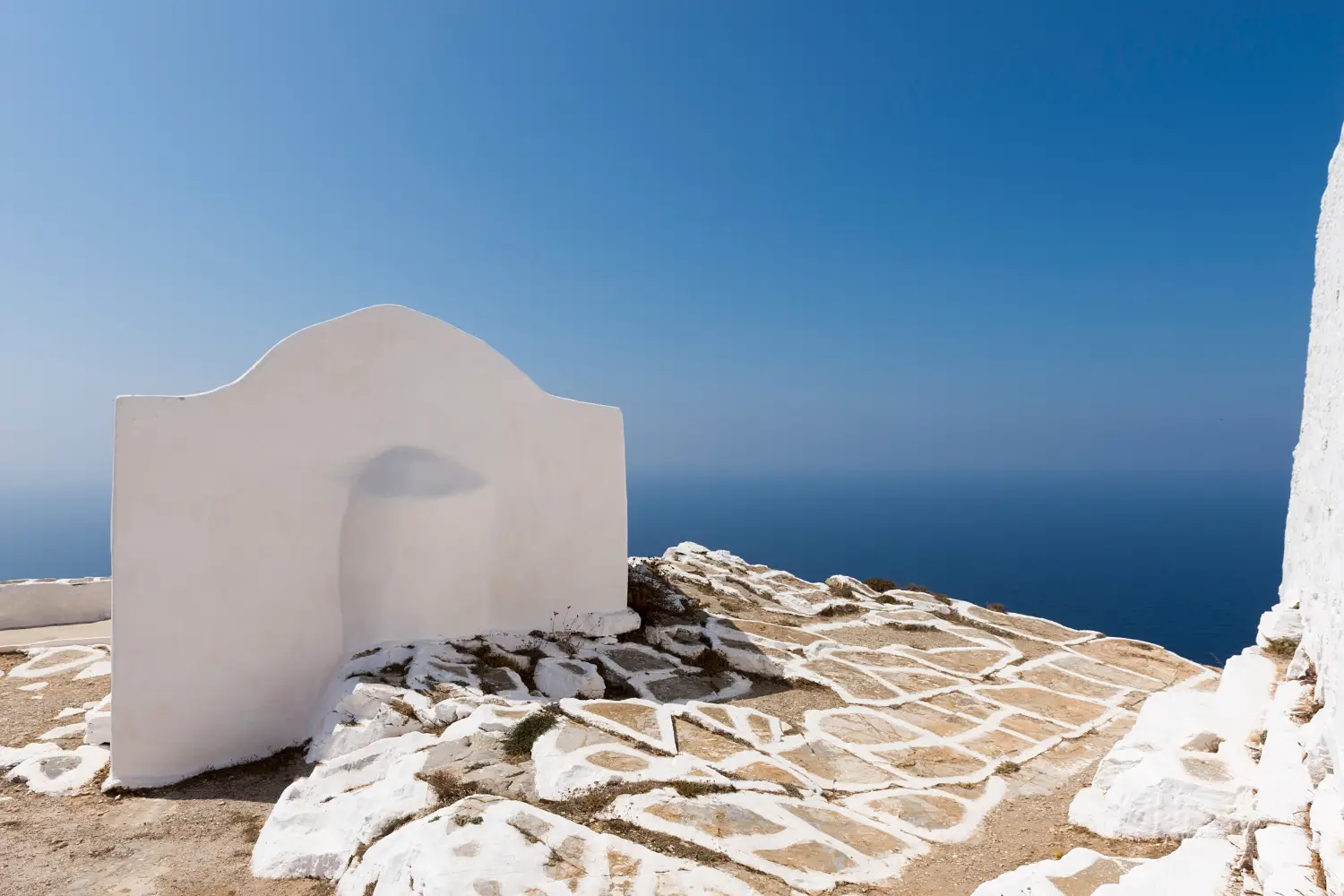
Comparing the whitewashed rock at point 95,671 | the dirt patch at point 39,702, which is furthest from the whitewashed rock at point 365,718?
the whitewashed rock at point 95,671

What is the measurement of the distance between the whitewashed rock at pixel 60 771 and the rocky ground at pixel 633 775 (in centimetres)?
3

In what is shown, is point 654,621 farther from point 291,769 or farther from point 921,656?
point 291,769

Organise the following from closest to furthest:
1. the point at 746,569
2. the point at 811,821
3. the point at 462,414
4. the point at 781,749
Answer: the point at 811,821
the point at 781,749
the point at 462,414
the point at 746,569

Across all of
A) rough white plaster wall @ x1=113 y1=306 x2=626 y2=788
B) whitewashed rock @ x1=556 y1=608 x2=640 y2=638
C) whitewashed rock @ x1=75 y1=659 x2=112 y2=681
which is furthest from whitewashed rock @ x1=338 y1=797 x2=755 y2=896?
whitewashed rock @ x1=75 y1=659 x2=112 y2=681

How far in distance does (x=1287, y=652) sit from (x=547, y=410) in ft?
25.5

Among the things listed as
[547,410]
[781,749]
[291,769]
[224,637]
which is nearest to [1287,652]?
[781,749]

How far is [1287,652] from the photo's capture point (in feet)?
18.7

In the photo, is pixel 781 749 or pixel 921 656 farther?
pixel 921 656

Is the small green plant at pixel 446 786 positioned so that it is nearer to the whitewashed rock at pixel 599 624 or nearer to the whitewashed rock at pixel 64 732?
the whitewashed rock at pixel 599 624

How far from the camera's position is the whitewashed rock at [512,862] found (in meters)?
3.58

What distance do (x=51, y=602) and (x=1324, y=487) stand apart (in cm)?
1718

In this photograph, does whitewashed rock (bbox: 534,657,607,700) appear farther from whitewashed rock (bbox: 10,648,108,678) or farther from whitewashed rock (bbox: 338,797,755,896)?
whitewashed rock (bbox: 10,648,108,678)

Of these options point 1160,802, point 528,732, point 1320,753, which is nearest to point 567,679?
A: point 528,732

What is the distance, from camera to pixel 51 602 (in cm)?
1239
